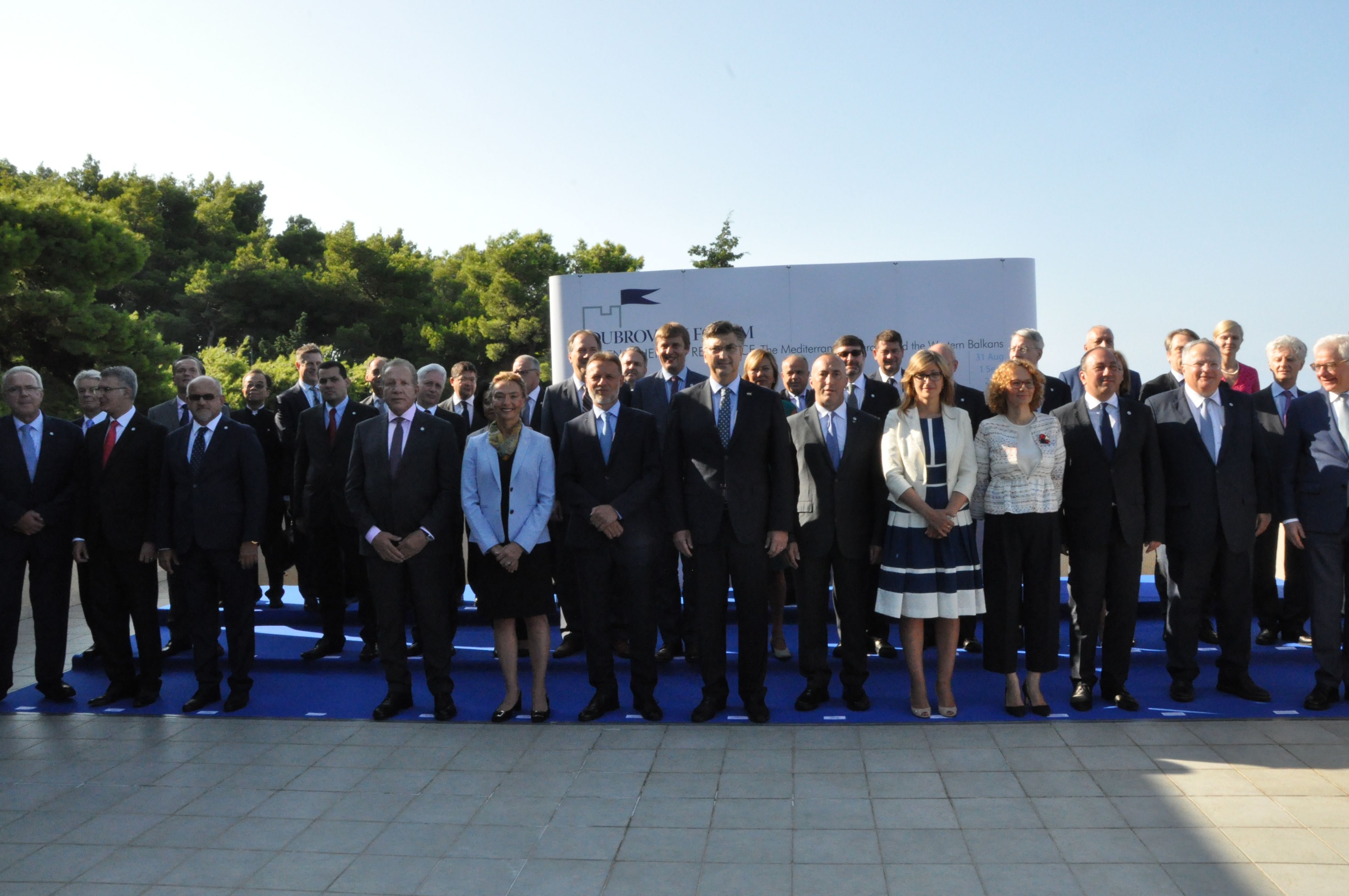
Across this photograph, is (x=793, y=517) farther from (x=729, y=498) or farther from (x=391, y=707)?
(x=391, y=707)

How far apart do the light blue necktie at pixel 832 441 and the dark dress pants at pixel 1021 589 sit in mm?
793

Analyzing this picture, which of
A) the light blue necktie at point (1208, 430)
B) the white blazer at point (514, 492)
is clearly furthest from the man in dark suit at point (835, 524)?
the light blue necktie at point (1208, 430)

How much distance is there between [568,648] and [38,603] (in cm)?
297

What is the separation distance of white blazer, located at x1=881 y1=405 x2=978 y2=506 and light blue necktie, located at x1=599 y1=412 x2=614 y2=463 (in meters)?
1.37

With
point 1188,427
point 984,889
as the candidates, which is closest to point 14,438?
point 984,889

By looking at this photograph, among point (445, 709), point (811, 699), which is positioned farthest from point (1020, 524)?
point (445, 709)

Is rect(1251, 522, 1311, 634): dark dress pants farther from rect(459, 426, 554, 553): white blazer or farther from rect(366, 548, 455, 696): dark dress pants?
rect(366, 548, 455, 696): dark dress pants

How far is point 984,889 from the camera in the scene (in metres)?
2.93

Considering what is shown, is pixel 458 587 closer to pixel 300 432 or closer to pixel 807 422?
pixel 300 432

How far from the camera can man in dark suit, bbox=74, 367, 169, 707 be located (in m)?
5.32

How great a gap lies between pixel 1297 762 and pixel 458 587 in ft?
13.3

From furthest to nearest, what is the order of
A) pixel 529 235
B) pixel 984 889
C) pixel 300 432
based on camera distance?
1. pixel 529 235
2. pixel 300 432
3. pixel 984 889

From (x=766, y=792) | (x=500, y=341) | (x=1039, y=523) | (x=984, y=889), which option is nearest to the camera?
(x=984, y=889)

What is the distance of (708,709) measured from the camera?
4.76 meters
